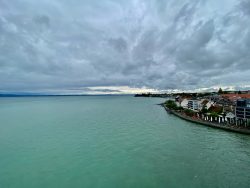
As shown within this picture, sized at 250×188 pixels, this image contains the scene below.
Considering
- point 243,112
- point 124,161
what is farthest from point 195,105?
point 124,161

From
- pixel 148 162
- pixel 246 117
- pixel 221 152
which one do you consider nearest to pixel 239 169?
pixel 221 152

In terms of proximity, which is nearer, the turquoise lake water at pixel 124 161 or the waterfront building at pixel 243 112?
the turquoise lake water at pixel 124 161

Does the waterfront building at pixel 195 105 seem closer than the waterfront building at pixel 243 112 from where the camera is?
No

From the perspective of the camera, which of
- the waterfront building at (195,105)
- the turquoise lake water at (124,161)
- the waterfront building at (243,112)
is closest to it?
the turquoise lake water at (124,161)

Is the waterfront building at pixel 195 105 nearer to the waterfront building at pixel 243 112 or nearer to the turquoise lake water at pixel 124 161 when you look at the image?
the waterfront building at pixel 243 112

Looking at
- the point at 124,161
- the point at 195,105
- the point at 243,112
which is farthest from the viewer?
the point at 195,105

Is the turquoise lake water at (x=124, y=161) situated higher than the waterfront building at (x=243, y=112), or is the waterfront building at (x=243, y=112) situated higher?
the waterfront building at (x=243, y=112)

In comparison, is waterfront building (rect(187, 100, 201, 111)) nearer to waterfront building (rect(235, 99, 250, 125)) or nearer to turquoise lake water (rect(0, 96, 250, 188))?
waterfront building (rect(235, 99, 250, 125))

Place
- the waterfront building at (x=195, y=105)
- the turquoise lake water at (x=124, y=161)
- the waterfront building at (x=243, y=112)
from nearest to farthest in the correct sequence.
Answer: the turquoise lake water at (x=124, y=161) < the waterfront building at (x=243, y=112) < the waterfront building at (x=195, y=105)

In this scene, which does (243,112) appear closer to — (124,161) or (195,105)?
(124,161)

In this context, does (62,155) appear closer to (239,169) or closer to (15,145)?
(15,145)

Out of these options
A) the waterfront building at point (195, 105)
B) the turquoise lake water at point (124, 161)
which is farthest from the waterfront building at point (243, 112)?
the waterfront building at point (195, 105)

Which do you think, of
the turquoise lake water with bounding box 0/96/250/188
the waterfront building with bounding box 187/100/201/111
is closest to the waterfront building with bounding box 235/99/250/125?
the turquoise lake water with bounding box 0/96/250/188
